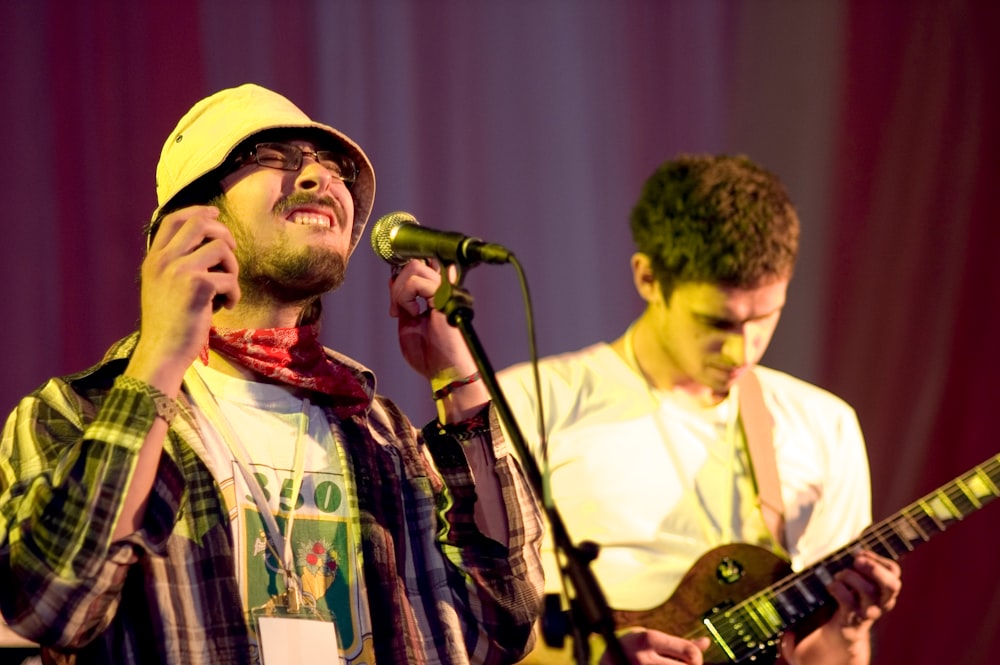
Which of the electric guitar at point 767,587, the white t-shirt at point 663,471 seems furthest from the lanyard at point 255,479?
the electric guitar at point 767,587

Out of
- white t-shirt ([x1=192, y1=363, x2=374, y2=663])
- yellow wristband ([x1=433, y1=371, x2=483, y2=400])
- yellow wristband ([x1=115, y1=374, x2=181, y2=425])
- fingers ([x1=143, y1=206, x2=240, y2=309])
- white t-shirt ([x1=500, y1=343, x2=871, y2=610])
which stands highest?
fingers ([x1=143, y1=206, x2=240, y2=309])

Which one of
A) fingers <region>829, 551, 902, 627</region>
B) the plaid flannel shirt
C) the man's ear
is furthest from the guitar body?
the plaid flannel shirt

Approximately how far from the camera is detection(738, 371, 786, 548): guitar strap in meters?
3.19

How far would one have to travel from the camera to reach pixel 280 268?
2119 mm

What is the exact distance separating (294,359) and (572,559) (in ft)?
2.39

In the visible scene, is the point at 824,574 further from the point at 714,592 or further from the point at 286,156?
the point at 286,156

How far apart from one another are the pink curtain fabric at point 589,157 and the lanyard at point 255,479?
1.00m

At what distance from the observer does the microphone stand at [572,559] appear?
5.26 ft

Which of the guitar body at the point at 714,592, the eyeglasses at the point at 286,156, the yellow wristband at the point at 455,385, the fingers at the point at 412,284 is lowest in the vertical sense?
the guitar body at the point at 714,592

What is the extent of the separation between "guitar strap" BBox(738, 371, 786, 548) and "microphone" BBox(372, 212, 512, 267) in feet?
5.05

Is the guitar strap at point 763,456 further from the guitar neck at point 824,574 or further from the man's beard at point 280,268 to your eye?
the man's beard at point 280,268

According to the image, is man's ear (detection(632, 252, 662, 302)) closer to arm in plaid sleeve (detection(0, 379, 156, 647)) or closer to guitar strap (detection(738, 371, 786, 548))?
guitar strap (detection(738, 371, 786, 548))

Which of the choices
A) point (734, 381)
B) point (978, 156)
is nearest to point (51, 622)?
point (734, 381)

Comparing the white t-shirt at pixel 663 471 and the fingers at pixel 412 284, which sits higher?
the fingers at pixel 412 284
